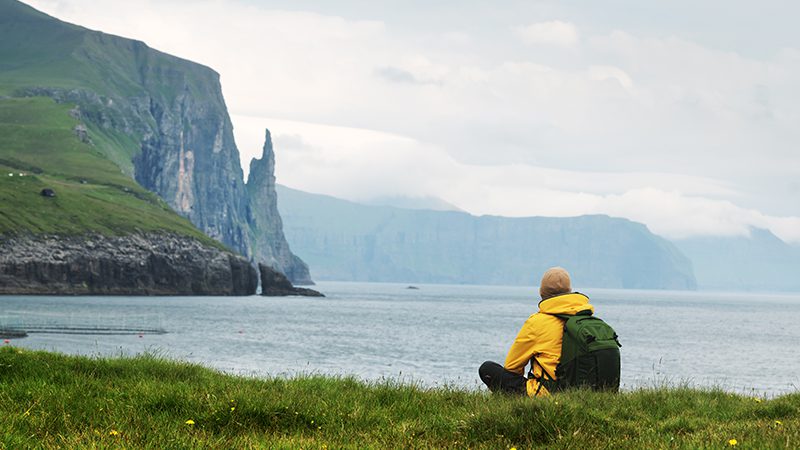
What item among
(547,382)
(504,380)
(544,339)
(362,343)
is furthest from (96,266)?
(544,339)

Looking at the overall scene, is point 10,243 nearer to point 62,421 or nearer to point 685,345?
point 685,345

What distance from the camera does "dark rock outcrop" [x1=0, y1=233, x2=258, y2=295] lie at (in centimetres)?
15625

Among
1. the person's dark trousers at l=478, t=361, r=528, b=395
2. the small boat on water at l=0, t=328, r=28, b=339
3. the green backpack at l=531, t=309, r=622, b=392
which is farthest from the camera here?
the small boat on water at l=0, t=328, r=28, b=339

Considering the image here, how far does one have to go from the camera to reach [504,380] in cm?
1373

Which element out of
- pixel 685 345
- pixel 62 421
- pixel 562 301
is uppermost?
pixel 562 301

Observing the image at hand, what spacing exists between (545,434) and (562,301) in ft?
9.78

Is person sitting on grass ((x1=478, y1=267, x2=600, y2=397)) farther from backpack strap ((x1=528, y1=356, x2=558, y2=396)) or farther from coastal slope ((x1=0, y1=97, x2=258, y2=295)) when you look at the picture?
coastal slope ((x1=0, y1=97, x2=258, y2=295))

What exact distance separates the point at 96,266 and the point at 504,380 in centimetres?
17280

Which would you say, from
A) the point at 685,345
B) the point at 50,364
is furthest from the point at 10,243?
the point at 50,364

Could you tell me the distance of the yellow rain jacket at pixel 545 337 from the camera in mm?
12930

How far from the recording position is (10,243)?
15638 cm

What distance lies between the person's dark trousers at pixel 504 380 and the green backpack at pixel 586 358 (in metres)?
0.50

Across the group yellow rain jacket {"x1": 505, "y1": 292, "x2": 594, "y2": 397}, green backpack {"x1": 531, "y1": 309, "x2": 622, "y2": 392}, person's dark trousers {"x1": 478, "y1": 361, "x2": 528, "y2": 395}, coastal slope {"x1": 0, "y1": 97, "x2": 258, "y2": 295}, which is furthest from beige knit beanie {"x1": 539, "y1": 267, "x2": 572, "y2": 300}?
coastal slope {"x1": 0, "y1": 97, "x2": 258, "y2": 295}

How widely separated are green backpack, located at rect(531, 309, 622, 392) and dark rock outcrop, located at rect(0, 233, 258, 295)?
157168 millimetres
